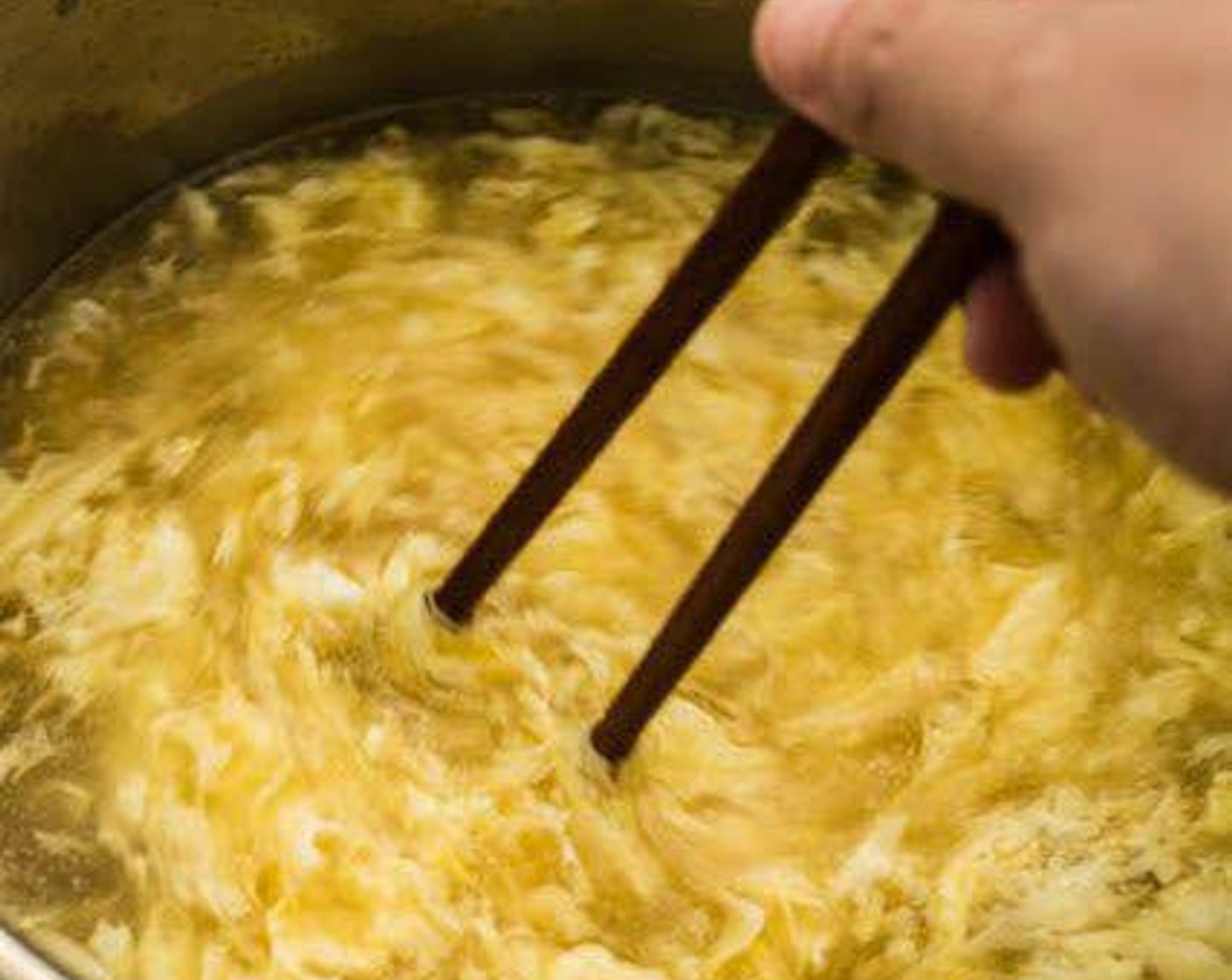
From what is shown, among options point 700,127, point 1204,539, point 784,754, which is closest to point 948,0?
point 784,754

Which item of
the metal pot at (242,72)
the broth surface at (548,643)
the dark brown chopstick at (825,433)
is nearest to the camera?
the dark brown chopstick at (825,433)

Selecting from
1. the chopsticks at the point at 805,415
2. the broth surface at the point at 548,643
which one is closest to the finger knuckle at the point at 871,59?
the chopsticks at the point at 805,415

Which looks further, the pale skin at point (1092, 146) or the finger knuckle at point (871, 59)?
the finger knuckle at point (871, 59)

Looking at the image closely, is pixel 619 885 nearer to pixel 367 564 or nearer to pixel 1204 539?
pixel 367 564

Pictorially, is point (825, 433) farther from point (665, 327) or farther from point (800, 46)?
point (800, 46)

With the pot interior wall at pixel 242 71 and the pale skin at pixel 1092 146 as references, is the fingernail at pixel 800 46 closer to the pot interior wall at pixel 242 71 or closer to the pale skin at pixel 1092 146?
the pale skin at pixel 1092 146

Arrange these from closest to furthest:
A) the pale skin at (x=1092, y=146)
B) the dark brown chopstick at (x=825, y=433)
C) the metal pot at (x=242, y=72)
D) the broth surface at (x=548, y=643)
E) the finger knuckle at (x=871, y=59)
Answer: the pale skin at (x=1092, y=146) → the finger knuckle at (x=871, y=59) → the dark brown chopstick at (x=825, y=433) → the broth surface at (x=548, y=643) → the metal pot at (x=242, y=72)

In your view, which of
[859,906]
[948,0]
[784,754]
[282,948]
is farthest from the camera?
[784,754]
